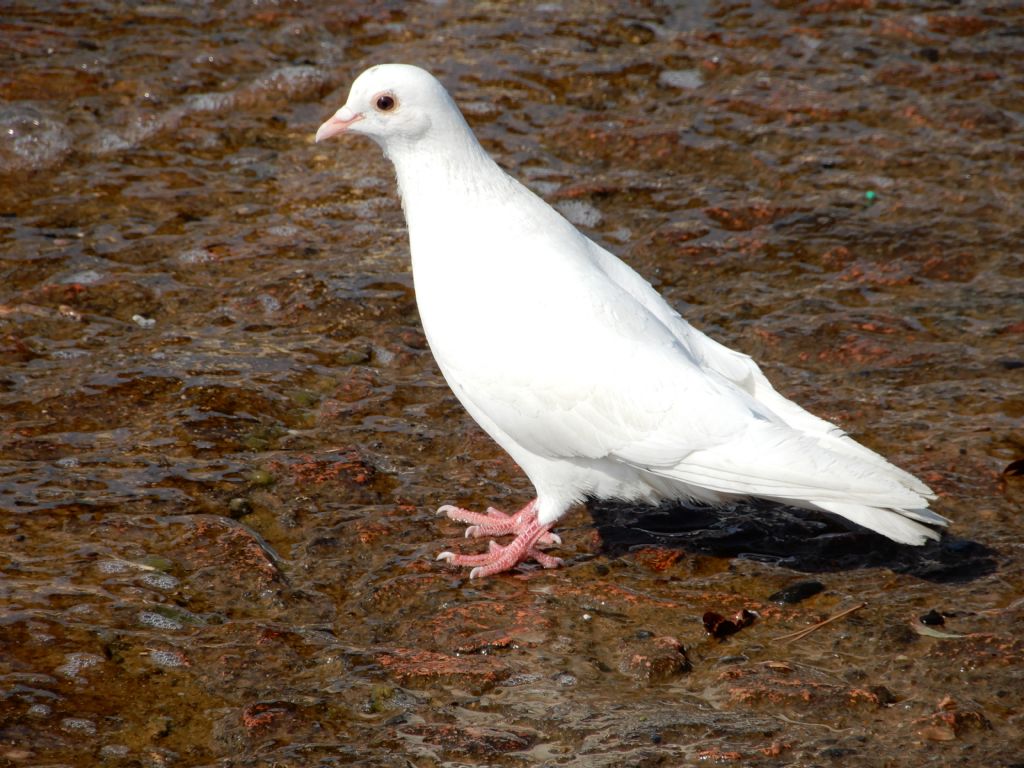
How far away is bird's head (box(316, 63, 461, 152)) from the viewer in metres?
4.88

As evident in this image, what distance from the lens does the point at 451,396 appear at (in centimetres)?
568

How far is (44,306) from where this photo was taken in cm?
595

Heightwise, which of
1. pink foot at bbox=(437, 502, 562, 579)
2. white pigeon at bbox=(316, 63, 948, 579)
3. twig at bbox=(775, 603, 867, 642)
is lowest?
twig at bbox=(775, 603, 867, 642)

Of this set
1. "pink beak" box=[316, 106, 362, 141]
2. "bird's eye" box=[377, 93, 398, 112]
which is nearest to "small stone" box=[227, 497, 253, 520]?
"pink beak" box=[316, 106, 362, 141]

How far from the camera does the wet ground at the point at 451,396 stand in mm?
3855

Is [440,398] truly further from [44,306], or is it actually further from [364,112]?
[44,306]

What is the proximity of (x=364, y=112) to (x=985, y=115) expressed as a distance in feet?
14.4

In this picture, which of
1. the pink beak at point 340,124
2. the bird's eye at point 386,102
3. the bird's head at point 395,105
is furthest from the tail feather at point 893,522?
the pink beak at point 340,124

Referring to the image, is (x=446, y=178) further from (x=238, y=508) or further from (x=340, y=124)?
(x=238, y=508)

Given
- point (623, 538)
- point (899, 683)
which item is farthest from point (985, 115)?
point (899, 683)

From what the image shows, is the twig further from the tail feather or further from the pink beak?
the pink beak

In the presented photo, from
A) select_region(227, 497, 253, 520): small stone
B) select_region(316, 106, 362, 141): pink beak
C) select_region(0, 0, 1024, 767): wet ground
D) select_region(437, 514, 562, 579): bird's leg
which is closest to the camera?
select_region(0, 0, 1024, 767): wet ground

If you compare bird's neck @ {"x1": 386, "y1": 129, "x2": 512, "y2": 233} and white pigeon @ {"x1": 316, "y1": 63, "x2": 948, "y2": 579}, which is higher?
bird's neck @ {"x1": 386, "y1": 129, "x2": 512, "y2": 233}

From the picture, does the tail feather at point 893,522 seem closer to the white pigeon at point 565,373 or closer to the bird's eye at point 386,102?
the white pigeon at point 565,373
